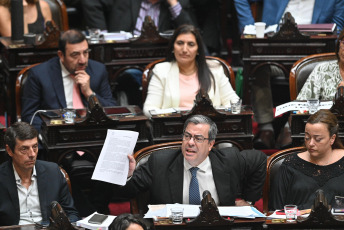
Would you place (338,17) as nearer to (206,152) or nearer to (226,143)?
(226,143)

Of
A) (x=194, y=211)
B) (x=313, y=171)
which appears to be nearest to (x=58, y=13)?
(x=313, y=171)

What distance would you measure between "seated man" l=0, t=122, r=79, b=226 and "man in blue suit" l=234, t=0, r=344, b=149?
2061 millimetres

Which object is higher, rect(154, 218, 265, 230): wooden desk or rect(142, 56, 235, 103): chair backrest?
rect(142, 56, 235, 103): chair backrest

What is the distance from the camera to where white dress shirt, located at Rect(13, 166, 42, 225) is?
14.0ft

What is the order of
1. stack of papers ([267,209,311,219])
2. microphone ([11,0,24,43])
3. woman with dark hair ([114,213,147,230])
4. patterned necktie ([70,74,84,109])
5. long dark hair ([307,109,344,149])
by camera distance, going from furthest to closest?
microphone ([11,0,24,43]), patterned necktie ([70,74,84,109]), long dark hair ([307,109,344,149]), stack of papers ([267,209,311,219]), woman with dark hair ([114,213,147,230])

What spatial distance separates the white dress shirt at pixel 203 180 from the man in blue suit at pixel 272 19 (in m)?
1.61

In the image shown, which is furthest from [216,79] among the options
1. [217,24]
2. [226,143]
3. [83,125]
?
[217,24]

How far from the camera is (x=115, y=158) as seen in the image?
13.7ft

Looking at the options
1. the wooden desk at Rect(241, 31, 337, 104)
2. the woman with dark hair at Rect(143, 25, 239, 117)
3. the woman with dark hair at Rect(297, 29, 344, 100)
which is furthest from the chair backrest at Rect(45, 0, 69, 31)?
the woman with dark hair at Rect(297, 29, 344, 100)

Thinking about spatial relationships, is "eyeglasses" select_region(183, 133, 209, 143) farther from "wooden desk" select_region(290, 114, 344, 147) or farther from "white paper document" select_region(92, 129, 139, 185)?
"wooden desk" select_region(290, 114, 344, 147)

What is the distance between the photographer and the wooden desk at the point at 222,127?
4.91 metres

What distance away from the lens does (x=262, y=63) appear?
227 inches

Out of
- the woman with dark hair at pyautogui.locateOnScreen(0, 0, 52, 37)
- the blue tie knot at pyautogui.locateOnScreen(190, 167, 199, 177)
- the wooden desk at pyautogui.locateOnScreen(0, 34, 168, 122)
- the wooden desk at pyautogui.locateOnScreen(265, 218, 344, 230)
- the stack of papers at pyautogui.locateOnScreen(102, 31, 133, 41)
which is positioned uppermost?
the woman with dark hair at pyautogui.locateOnScreen(0, 0, 52, 37)

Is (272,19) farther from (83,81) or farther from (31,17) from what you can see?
(31,17)
